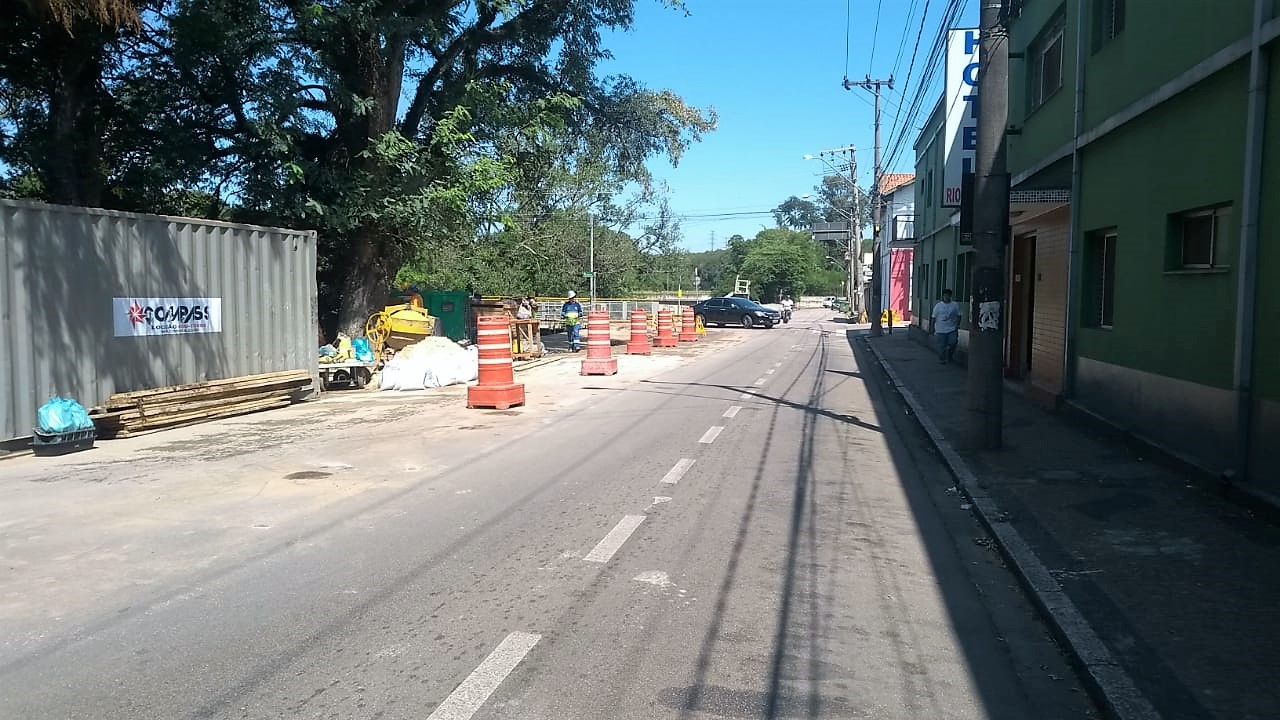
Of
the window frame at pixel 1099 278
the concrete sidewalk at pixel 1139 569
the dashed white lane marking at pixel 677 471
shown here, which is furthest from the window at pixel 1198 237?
the dashed white lane marking at pixel 677 471

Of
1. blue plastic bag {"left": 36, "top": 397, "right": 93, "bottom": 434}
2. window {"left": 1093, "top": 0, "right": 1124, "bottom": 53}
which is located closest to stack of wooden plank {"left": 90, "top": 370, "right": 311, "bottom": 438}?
blue plastic bag {"left": 36, "top": 397, "right": 93, "bottom": 434}

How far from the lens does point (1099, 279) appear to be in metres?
11.8

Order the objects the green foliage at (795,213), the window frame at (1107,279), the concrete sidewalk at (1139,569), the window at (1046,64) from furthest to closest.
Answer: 1. the green foliage at (795,213)
2. the window at (1046,64)
3. the window frame at (1107,279)
4. the concrete sidewalk at (1139,569)

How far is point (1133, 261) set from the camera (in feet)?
32.5

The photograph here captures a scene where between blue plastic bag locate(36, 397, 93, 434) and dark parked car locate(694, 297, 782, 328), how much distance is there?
3497cm

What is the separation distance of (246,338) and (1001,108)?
10.8m

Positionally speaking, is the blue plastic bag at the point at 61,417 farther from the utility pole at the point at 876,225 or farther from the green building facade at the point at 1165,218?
the utility pole at the point at 876,225

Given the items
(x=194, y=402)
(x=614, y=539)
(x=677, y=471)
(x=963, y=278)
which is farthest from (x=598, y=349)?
(x=614, y=539)

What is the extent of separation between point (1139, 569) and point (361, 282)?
17.1m

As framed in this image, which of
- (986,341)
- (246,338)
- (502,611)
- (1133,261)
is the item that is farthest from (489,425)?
(1133,261)

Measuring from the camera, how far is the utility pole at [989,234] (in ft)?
31.8

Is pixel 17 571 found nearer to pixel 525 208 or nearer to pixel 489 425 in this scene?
pixel 489 425

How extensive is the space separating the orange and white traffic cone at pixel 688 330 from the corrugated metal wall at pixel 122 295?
19084 millimetres

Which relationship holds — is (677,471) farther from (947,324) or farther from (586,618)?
(947,324)
